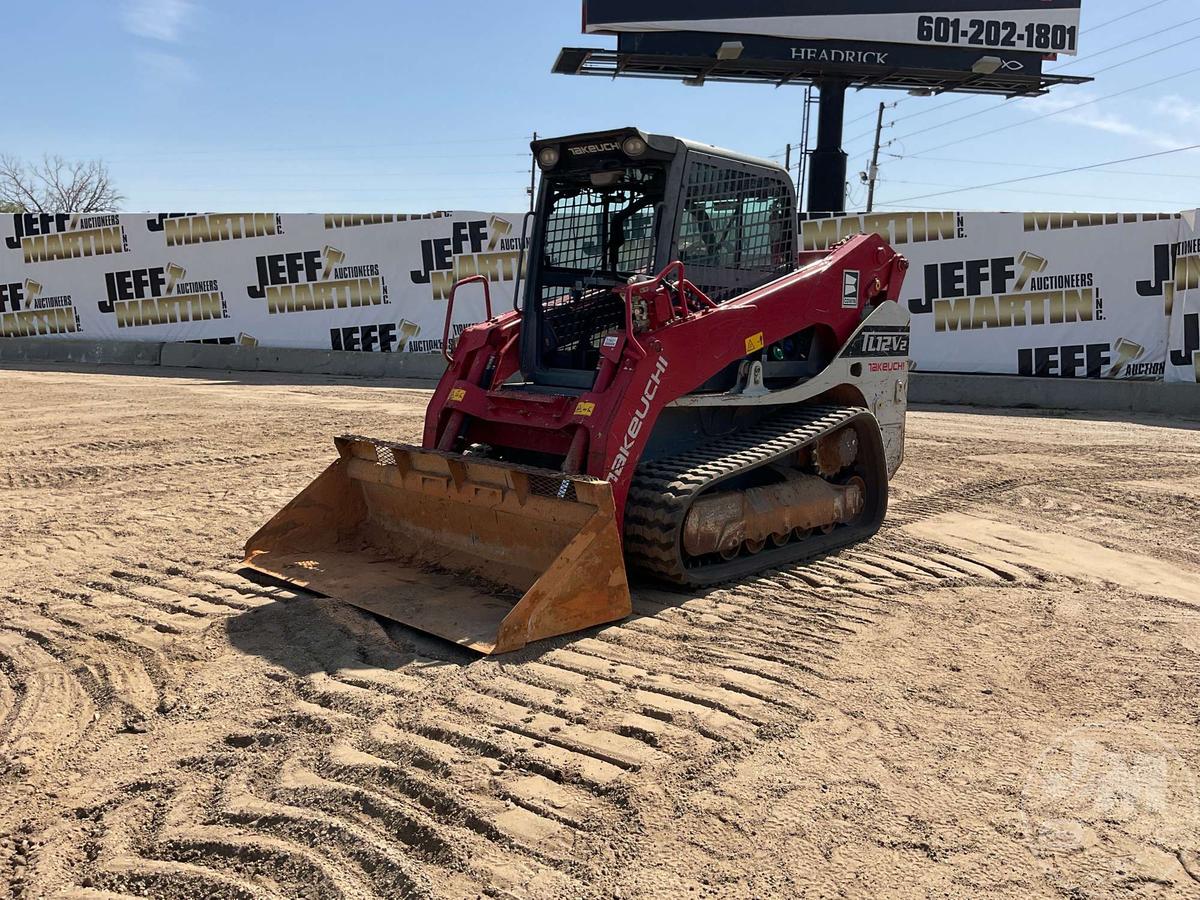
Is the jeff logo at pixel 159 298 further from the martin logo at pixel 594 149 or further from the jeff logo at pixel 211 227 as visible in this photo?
the martin logo at pixel 594 149

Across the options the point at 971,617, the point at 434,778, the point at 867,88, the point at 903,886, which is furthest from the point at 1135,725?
the point at 867,88

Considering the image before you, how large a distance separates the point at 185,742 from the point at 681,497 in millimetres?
2482

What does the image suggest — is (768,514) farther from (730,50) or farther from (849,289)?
(730,50)

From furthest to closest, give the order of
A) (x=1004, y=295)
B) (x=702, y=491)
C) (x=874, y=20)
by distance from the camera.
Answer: (x=874, y=20) → (x=1004, y=295) → (x=702, y=491)

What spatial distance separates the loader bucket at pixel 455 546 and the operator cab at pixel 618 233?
1.03m

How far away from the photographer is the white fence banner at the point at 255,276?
1742cm

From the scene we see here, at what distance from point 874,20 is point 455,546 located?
56.8 ft

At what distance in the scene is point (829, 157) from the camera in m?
19.5

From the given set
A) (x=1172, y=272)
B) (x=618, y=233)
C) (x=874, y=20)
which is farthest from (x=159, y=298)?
(x=1172, y=272)

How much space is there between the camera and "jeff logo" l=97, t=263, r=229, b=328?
18.1 metres

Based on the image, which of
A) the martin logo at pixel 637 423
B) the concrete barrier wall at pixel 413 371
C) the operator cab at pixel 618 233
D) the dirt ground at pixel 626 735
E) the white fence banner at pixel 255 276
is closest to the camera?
the dirt ground at pixel 626 735

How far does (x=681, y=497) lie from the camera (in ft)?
16.1

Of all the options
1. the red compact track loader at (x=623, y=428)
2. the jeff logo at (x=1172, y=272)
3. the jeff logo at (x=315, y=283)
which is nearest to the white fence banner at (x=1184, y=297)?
the jeff logo at (x=1172, y=272)

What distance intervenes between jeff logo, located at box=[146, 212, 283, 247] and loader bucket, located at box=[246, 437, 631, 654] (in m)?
13.5
